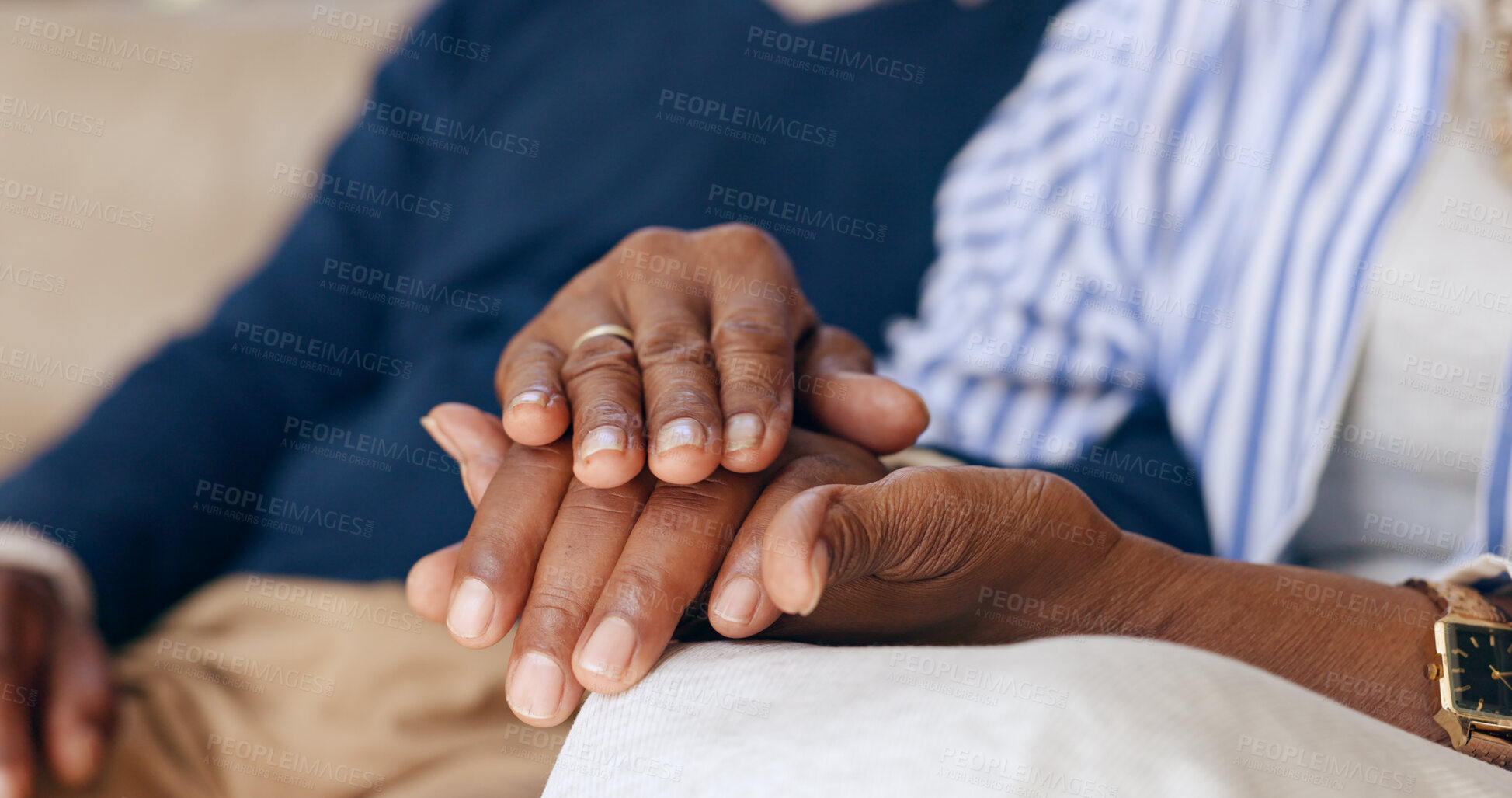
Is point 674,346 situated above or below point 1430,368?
below

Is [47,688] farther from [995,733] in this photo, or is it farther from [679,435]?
[995,733]

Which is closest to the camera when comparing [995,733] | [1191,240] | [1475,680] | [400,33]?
[995,733]

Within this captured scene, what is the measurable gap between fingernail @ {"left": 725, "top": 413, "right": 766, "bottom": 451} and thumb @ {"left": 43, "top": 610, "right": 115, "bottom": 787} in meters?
0.60

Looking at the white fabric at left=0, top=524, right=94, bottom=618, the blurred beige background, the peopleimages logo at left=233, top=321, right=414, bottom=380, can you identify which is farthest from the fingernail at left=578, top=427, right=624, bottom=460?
the blurred beige background

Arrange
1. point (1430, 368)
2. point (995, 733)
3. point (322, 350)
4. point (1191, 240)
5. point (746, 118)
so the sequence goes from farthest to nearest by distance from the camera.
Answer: point (746, 118)
point (322, 350)
point (1191, 240)
point (1430, 368)
point (995, 733)

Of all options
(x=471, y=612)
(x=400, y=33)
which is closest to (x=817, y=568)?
(x=471, y=612)

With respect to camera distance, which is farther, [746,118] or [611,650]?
[746,118]

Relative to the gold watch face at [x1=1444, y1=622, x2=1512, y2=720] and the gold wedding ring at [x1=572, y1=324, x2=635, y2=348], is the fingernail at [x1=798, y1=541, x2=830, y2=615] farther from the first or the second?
the gold watch face at [x1=1444, y1=622, x2=1512, y2=720]

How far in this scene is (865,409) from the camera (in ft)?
2.30

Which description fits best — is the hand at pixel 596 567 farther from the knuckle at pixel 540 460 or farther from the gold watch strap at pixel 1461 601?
the gold watch strap at pixel 1461 601

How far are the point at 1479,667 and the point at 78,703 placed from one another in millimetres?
1085

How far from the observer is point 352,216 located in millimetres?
1297

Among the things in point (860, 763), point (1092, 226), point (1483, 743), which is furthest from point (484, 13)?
point (1483, 743)

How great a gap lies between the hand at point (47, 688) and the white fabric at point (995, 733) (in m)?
0.51
